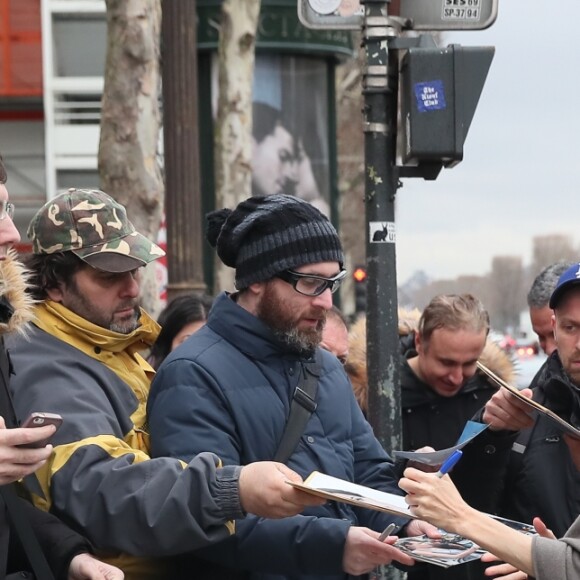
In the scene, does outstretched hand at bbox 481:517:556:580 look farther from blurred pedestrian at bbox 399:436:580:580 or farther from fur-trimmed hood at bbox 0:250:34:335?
fur-trimmed hood at bbox 0:250:34:335

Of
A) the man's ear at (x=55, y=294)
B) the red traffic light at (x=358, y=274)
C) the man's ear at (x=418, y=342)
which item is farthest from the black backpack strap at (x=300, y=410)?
the red traffic light at (x=358, y=274)

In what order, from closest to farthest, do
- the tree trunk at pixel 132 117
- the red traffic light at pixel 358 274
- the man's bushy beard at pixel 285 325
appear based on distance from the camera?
1. the man's bushy beard at pixel 285 325
2. the tree trunk at pixel 132 117
3. the red traffic light at pixel 358 274

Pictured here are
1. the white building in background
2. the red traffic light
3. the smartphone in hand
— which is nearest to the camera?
the smartphone in hand

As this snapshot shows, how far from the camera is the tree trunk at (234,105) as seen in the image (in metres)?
14.6

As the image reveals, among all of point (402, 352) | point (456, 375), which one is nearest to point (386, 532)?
point (456, 375)

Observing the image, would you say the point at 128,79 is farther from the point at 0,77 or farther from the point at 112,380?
the point at 0,77

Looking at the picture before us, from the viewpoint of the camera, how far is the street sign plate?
599cm

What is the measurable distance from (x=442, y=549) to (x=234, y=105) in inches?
Result: 448

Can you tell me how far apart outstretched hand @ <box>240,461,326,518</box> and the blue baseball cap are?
1.23m

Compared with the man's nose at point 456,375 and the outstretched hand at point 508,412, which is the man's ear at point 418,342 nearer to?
the man's nose at point 456,375

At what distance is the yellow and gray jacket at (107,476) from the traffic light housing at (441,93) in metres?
2.24

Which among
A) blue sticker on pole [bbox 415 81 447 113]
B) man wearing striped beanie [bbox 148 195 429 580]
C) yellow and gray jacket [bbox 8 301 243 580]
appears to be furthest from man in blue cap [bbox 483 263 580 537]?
blue sticker on pole [bbox 415 81 447 113]

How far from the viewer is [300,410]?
4.09 meters

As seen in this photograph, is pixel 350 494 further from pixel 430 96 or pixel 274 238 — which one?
pixel 430 96
